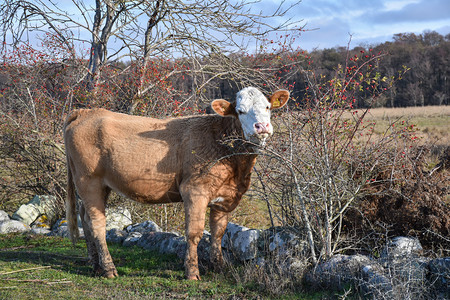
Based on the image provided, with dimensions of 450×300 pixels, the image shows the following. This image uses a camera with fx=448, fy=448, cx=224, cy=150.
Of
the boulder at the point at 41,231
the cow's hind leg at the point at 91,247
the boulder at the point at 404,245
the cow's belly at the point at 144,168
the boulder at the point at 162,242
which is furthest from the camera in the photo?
the boulder at the point at 41,231

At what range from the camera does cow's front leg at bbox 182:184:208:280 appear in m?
6.63

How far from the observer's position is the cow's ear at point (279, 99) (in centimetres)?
676

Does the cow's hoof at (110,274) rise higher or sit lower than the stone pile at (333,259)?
lower

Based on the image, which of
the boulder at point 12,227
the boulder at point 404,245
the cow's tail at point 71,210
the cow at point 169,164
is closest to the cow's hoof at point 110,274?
the cow at point 169,164

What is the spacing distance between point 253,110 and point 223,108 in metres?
0.57

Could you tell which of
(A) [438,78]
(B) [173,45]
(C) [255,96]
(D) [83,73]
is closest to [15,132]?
(D) [83,73]

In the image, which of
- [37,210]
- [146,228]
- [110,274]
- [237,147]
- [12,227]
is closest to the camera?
[237,147]

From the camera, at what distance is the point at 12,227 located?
11305mm

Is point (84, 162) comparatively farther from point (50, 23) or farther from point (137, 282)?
point (50, 23)

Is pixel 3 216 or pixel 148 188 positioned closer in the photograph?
pixel 148 188

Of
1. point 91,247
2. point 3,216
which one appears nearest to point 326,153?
point 91,247

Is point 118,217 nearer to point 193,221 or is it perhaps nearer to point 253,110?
point 193,221

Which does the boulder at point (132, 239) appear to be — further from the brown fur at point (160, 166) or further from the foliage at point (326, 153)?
the foliage at point (326, 153)

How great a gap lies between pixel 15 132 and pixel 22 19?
3.13 m
